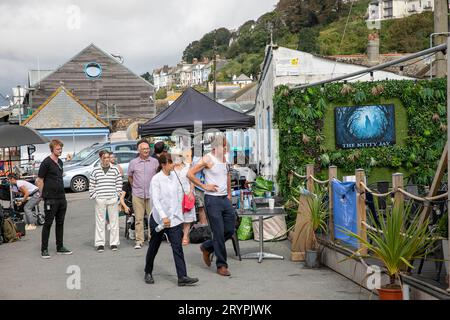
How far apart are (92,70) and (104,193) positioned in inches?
1918

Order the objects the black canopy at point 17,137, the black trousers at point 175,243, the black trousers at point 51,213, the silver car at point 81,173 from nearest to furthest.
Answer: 1. the black trousers at point 175,243
2. the black trousers at point 51,213
3. the black canopy at point 17,137
4. the silver car at point 81,173

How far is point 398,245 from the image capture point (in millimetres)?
7172

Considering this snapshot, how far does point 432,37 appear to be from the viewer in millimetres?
14164

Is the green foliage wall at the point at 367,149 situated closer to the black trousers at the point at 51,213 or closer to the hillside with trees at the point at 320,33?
the black trousers at the point at 51,213

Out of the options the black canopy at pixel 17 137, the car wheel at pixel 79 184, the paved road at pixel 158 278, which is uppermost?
the black canopy at pixel 17 137

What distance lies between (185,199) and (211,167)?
313 centimetres

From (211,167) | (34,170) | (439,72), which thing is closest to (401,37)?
(34,170)

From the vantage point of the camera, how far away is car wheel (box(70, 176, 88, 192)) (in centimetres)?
2633

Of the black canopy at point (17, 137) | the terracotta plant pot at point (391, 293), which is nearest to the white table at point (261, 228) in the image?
the terracotta plant pot at point (391, 293)

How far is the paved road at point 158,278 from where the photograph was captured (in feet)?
27.3

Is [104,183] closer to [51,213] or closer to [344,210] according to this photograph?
[51,213]

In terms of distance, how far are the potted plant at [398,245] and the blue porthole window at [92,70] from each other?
5396cm

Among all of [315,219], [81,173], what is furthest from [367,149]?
[81,173]
